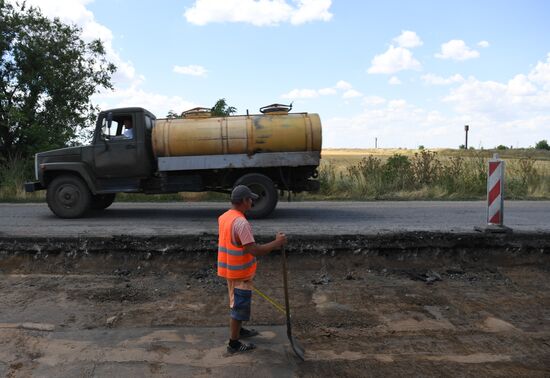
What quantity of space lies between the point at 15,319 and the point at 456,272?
5.37 meters

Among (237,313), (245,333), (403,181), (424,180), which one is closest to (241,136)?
(245,333)

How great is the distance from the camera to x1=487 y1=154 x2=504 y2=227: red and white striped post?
24.9 feet

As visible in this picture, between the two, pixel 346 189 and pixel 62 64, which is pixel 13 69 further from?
pixel 346 189

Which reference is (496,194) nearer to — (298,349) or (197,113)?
(298,349)

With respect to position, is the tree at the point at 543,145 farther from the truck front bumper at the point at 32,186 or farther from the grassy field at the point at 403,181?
the truck front bumper at the point at 32,186

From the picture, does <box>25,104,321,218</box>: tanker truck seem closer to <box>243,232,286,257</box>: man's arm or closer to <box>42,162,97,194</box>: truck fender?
<box>42,162,97,194</box>: truck fender

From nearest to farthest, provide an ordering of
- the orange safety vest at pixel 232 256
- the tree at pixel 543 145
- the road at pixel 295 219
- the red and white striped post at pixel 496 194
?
the orange safety vest at pixel 232 256 → the red and white striped post at pixel 496 194 → the road at pixel 295 219 → the tree at pixel 543 145

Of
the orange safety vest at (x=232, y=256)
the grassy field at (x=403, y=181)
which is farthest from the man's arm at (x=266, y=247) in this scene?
the grassy field at (x=403, y=181)

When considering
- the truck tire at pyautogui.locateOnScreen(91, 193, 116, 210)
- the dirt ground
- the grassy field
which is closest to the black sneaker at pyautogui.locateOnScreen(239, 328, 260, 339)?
the dirt ground

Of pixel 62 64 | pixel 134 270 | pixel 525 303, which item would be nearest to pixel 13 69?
pixel 62 64

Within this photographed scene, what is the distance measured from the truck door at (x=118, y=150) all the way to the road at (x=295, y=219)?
0.97 m

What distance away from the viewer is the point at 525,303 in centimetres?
546

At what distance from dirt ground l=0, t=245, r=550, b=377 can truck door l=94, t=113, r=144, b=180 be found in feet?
10.5

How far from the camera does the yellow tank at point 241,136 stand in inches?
375
